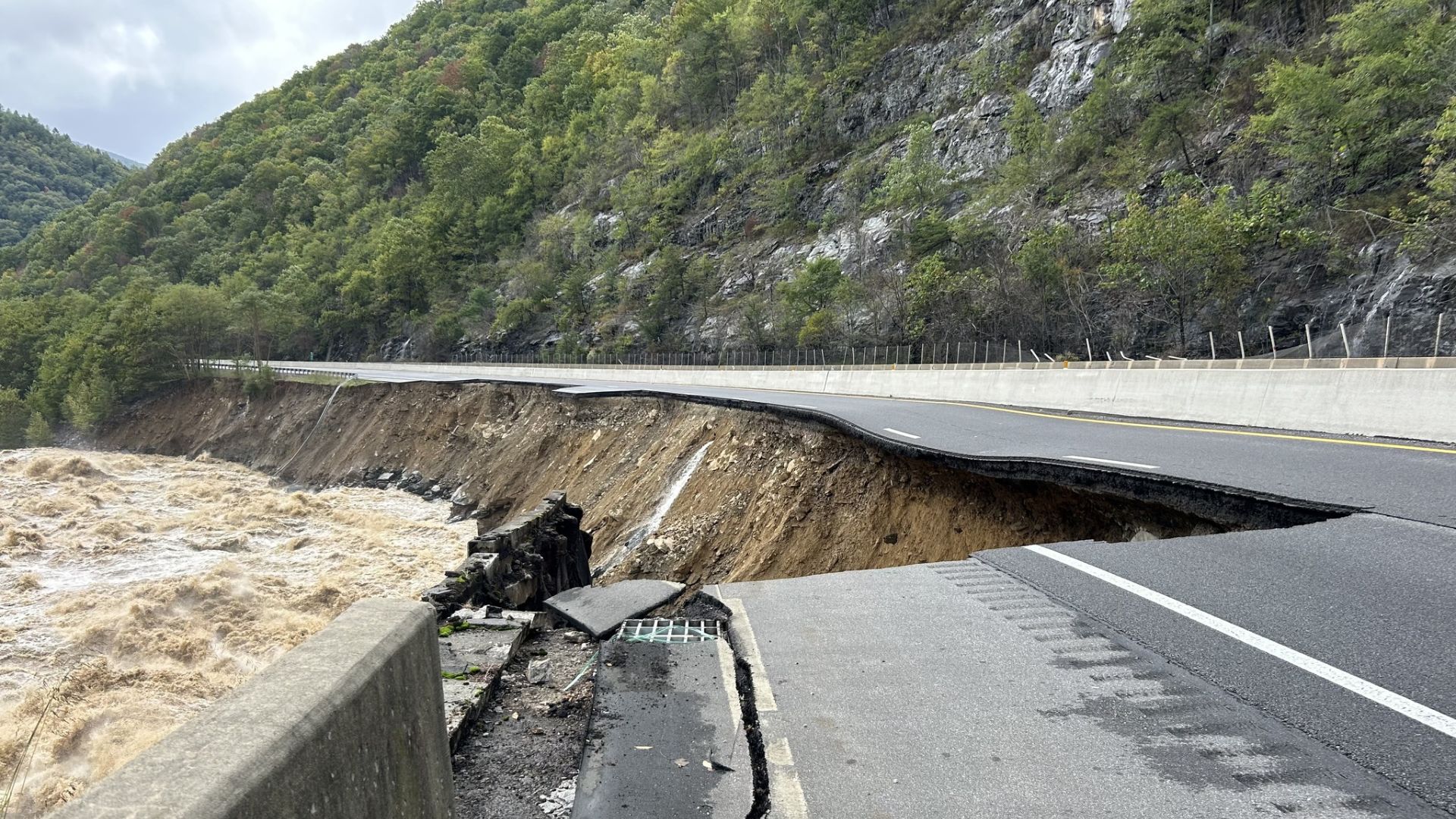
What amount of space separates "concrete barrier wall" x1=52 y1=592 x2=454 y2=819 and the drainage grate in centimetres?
269

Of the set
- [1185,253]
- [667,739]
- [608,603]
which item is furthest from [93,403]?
[1185,253]

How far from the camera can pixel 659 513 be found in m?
15.6

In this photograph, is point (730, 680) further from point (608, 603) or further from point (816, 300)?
point (816, 300)

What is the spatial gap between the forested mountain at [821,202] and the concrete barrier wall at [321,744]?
30136 mm

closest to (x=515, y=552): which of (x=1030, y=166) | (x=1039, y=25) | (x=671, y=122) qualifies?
(x=1030, y=166)

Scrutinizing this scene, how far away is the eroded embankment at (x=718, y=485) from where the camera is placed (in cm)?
922

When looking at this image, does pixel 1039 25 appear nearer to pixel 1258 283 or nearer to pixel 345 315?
pixel 1258 283

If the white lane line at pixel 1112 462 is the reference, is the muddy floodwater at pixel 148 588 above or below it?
below

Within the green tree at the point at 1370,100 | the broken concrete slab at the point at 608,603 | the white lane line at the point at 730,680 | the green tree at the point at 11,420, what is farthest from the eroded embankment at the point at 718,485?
the green tree at the point at 11,420

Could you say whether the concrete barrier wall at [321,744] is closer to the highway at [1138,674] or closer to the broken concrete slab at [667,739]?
the broken concrete slab at [667,739]

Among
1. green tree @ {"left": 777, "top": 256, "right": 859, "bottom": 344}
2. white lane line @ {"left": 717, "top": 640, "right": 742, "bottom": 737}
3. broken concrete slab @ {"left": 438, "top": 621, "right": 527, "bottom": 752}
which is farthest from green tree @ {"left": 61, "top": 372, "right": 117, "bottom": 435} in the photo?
white lane line @ {"left": 717, "top": 640, "right": 742, "bottom": 737}

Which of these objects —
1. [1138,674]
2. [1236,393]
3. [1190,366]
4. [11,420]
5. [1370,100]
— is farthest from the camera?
[11,420]

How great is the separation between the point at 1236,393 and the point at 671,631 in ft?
39.9

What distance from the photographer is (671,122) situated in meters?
81.8
